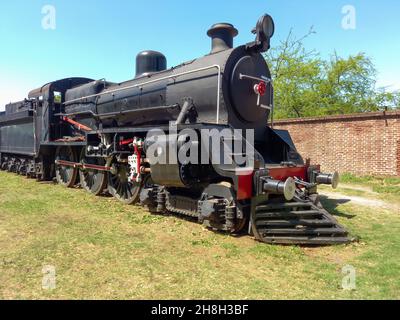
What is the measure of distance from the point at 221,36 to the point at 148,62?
263 cm

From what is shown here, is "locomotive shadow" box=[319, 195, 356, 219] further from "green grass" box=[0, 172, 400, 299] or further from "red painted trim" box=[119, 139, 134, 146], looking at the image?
"red painted trim" box=[119, 139, 134, 146]

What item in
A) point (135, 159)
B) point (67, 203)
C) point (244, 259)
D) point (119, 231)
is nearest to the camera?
point (244, 259)

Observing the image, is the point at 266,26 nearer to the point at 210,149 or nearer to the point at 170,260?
the point at 210,149

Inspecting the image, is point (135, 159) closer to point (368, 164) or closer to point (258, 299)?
point (258, 299)

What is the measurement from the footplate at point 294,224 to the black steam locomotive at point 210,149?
15 millimetres

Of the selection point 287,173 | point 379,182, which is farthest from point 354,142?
point 287,173

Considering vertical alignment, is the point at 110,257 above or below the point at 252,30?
below

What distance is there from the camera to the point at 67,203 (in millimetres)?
8148

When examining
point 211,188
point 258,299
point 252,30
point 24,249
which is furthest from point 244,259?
point 252,30

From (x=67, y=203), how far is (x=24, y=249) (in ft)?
11.2

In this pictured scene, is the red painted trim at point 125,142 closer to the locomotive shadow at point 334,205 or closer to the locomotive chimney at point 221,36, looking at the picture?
the locomotive chimney at point 221,36

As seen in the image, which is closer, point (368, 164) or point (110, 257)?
point (110, 257)

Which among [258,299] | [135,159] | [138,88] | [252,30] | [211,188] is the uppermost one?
[252,30]

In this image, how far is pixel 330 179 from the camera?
6.73 metres
